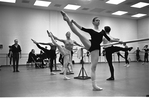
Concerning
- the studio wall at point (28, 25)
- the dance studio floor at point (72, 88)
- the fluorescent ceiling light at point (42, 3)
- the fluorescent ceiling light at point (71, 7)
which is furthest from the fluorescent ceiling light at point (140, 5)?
the dance studio floor at point (72, 88)

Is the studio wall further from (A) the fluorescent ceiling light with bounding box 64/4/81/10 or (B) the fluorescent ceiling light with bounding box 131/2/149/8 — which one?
(B) the fluorescent ceiling light with bounding box 131/2/149/8

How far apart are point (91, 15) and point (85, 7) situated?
2300 mm

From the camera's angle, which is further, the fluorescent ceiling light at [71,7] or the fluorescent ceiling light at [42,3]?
the fluorescent ceiling light at [71,7]

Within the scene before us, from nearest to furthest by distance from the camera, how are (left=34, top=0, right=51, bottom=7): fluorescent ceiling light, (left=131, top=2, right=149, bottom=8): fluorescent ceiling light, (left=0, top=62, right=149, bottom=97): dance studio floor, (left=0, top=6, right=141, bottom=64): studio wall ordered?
(left=0, top=62, right=149, bottom=97): dance studio floor, (left=34, top=0, right=51, bottom=7): fluorescent ceiling light, (left=131, top=2, right=149, bottom=8): fluorescent ceiling light, (left=0, top=6, right=141, bottom=64): studio wall

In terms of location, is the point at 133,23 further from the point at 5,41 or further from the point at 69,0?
the point at 5,41

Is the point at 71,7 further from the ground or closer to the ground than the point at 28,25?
further from the ground

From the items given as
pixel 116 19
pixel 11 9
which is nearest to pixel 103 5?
pixel 116 19

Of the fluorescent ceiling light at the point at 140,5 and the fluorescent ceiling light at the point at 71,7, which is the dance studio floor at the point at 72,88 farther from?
the fluorescent ceiling light at the point at 140,5

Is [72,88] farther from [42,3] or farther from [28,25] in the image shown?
[28,25]

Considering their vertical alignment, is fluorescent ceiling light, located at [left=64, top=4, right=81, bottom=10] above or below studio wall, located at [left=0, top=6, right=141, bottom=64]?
above

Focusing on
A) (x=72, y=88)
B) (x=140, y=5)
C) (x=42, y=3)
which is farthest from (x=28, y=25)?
(x=72, y=88)

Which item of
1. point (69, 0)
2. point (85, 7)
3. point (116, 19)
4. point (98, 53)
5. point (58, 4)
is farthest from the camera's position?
point (116, 19)

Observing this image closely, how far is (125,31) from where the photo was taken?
14805 millimetres

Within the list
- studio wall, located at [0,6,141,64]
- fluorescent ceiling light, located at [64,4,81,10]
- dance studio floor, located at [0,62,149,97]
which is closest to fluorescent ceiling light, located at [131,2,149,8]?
studio wall, located at [0,6,141,64]
